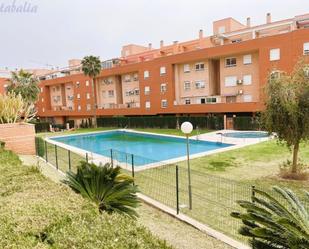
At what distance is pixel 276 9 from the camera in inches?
1610

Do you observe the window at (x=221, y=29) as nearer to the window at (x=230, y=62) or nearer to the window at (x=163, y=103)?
the window at (x=230, y=62)

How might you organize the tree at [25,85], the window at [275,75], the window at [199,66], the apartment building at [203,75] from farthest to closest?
the tree at [25,85]
the window at [199,66]
the apartment building at [203,75]
the window at [275,75]

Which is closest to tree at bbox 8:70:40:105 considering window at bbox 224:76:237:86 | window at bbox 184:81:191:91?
window at bbox 184:81:191:91

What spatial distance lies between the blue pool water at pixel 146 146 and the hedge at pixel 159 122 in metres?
4.25

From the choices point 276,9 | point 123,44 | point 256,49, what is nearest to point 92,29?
point 256,49

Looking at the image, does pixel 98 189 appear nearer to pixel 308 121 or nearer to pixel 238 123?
pixel 308 121

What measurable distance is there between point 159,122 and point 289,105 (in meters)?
26.9

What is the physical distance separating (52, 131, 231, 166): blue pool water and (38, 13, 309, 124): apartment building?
282 inches

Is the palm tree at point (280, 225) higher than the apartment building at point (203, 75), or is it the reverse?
the apartment building at point (203, 75)

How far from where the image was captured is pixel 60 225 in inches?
137

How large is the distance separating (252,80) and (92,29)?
1837 cm

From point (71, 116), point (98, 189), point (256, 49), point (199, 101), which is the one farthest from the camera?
point (71, 116)

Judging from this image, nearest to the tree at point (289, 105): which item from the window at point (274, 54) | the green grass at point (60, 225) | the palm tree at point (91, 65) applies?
the green grass at point (60, 225)

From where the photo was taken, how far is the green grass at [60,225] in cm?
301
